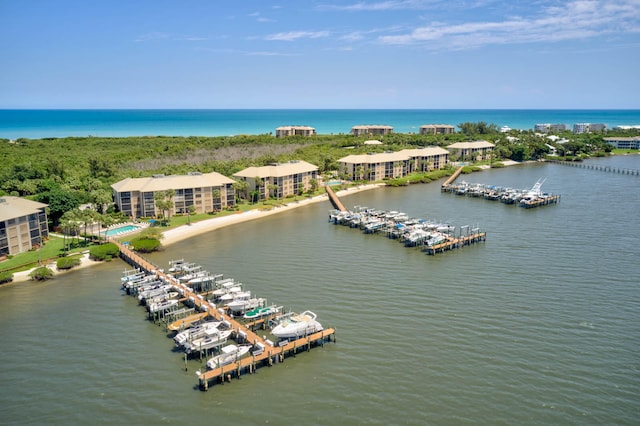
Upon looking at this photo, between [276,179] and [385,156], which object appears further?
[385,156]

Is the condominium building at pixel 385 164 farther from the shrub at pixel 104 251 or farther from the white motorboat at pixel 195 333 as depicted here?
the white motorboat at pixel 195 333

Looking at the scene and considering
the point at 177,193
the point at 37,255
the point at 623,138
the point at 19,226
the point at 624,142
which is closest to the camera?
the point at 37,255

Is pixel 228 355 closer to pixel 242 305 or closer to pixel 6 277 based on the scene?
pixel 242 305

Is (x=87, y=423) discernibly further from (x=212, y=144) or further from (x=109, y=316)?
(x=212, y=144)

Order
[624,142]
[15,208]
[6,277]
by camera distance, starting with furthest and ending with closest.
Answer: [624,142]
[15,208]
[6,277]

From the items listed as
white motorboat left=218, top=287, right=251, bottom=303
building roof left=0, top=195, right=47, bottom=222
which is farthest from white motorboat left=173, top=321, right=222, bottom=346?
building roof left=0, top=195, right=47, bottom=222

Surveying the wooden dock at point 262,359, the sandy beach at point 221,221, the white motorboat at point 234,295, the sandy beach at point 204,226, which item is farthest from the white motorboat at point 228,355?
the sandy beach at point 221,221

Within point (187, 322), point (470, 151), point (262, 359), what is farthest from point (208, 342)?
point (470, 151)

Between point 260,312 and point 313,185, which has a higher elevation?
point 313,185

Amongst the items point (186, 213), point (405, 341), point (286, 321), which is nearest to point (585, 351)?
point (405, 341)
